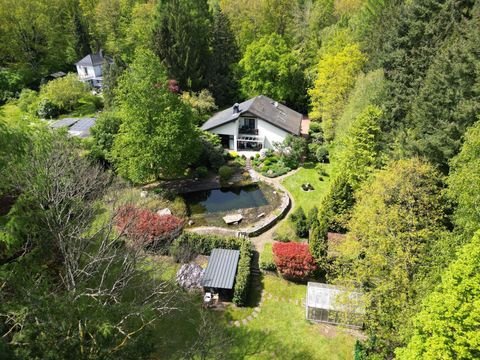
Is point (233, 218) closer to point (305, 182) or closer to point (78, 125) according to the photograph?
point (305, 182)

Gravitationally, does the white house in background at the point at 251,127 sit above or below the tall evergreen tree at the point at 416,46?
below

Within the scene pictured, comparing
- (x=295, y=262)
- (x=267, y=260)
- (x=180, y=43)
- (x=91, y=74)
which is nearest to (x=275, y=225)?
(x=267, y=260)

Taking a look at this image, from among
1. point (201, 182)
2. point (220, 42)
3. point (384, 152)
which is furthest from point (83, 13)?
Answer: point (384, 152)

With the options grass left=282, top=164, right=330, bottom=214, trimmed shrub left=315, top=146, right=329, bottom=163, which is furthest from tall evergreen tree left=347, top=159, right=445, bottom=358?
trimmed shrub left=315, top=146, right=329, bottom=163

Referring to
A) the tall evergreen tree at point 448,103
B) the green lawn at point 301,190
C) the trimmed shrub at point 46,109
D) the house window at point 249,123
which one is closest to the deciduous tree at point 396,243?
the tall evergreen tree at point 448,103

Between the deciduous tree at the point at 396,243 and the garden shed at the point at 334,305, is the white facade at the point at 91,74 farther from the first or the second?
the garden shed at the point at 334,305

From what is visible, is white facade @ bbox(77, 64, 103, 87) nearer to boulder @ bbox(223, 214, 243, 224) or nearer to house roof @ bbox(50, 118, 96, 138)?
house roof @ bbox(50, 118, 96, 138)
